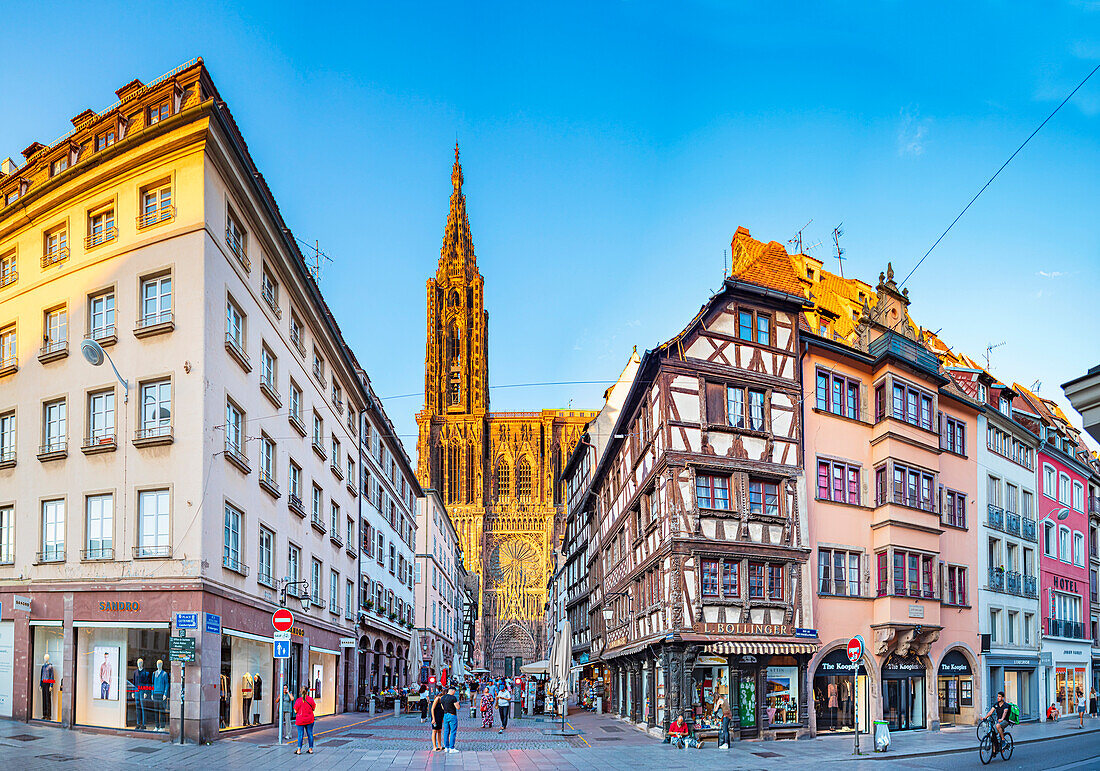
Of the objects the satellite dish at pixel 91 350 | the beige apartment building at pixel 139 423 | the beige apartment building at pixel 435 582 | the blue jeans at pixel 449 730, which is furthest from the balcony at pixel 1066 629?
the satellite dish at pixel 91 350

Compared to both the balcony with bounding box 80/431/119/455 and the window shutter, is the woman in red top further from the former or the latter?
the window shutter

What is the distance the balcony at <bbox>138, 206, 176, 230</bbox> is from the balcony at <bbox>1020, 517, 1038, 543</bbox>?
36.1 meters

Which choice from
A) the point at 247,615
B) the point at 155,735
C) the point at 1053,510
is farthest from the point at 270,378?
the point at 1053,510

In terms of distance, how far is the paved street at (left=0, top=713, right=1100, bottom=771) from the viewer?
1958 cm

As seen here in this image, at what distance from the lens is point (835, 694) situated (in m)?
32.0

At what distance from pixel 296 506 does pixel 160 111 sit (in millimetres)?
13164

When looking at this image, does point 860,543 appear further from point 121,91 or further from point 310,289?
point 121,91

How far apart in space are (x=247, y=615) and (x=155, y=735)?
457 centimetres

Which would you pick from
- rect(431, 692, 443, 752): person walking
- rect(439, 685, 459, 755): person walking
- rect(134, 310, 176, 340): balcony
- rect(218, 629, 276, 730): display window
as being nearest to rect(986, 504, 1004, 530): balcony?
rect(439, 685, 459, 755): person walking

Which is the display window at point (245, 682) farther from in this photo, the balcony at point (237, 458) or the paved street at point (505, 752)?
the balcony at point (237, 458)

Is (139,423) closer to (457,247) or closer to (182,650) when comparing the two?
(182,650)

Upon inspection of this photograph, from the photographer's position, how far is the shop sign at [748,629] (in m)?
29.5

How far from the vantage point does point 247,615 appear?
26.9m

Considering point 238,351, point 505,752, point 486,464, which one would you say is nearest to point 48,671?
point 238,351
